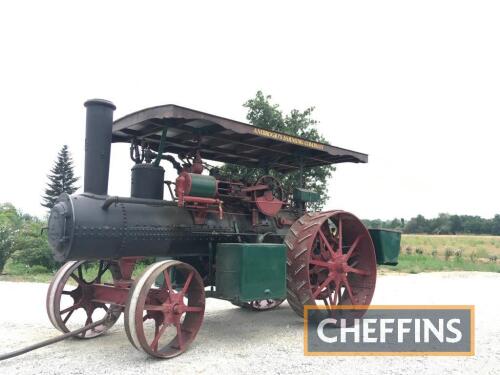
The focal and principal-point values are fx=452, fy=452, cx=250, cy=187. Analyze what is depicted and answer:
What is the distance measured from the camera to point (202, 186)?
564 cm

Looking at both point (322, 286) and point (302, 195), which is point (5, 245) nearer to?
point (302, 195)

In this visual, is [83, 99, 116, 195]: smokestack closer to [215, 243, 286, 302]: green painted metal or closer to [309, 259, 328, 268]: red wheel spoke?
[215, 243, 286, 302]: green painted metal

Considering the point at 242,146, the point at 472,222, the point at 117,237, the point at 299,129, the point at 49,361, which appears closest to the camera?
the point at 49,361

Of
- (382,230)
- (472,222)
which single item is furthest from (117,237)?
(472,222)

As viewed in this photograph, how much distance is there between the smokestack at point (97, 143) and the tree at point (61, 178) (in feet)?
121

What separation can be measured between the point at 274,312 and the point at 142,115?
4.21 meters

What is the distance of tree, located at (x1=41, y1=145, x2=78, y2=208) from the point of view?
3977cm

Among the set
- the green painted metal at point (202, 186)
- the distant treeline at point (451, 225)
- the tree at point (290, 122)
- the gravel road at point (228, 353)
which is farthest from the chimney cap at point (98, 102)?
the distant treeline at point (451, 225)

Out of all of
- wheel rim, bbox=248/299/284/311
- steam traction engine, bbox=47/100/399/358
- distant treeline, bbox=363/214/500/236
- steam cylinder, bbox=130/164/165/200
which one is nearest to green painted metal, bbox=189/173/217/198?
steam traction engine, bbox=47/100/399/358

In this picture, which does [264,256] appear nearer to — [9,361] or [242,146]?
[242,146]

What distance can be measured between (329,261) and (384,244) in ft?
4.66

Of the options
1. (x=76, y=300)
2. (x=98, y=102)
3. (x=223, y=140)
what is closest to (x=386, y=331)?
(x=223, y=140)

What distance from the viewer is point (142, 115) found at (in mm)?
5598

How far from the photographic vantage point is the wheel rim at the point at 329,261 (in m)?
6.23
